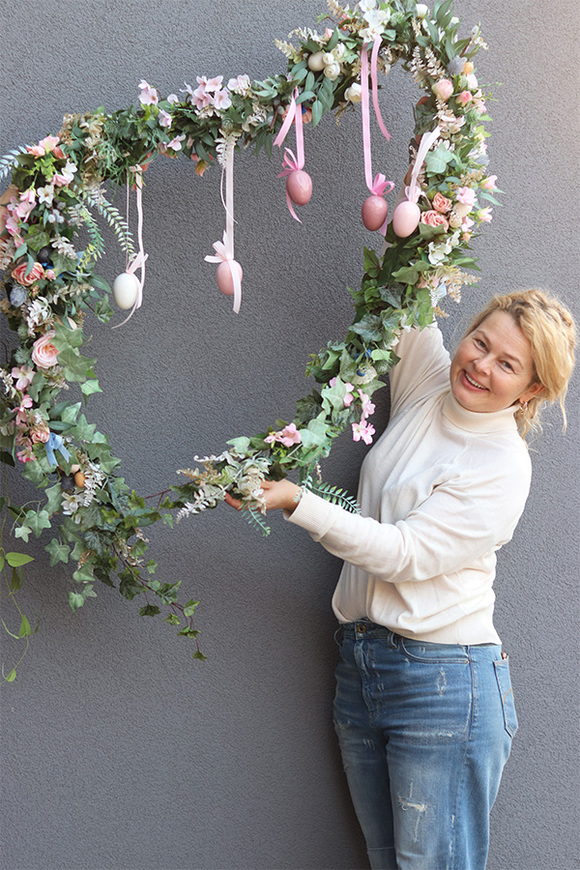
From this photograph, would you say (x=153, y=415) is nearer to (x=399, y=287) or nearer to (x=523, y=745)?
(x=399, y=287)

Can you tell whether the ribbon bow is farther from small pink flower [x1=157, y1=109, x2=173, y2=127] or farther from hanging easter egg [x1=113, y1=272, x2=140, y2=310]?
small pink flower [x1=157, y1=109, x2=173, y2=127]

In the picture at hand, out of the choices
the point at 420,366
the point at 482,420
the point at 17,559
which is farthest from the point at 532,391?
the point at 17,559

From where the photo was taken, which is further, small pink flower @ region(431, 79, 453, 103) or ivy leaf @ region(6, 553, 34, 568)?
ivy leaf @ region(6, 553, 34, 568)

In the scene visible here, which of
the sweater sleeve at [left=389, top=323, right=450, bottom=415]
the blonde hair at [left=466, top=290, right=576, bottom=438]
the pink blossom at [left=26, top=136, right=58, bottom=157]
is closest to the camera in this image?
the pink blossom at [left=26, top=136, right=58, bottom=157]

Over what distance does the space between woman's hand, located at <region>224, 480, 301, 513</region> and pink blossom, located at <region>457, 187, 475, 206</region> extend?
61 cm

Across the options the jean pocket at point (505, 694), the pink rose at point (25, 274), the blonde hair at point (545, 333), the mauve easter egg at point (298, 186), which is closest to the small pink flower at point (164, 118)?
the mauve easter egg at point (298, 186)

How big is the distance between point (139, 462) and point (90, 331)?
31 cm

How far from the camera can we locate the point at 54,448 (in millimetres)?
1483

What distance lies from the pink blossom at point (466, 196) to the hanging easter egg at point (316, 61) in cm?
35

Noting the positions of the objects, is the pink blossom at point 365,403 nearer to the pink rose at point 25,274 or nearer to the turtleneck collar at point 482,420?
the turtleneck collar at point 482,420

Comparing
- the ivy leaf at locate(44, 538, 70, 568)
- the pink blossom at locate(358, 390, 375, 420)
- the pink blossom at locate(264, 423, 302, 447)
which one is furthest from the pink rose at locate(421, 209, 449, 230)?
the ivy leaf at locate(44, 538, 70, 568)

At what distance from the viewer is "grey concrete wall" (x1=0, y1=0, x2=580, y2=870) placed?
1.73m

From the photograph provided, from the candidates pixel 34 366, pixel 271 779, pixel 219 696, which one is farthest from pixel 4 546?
pixel 271 779

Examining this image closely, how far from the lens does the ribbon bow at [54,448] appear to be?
1.48 m
